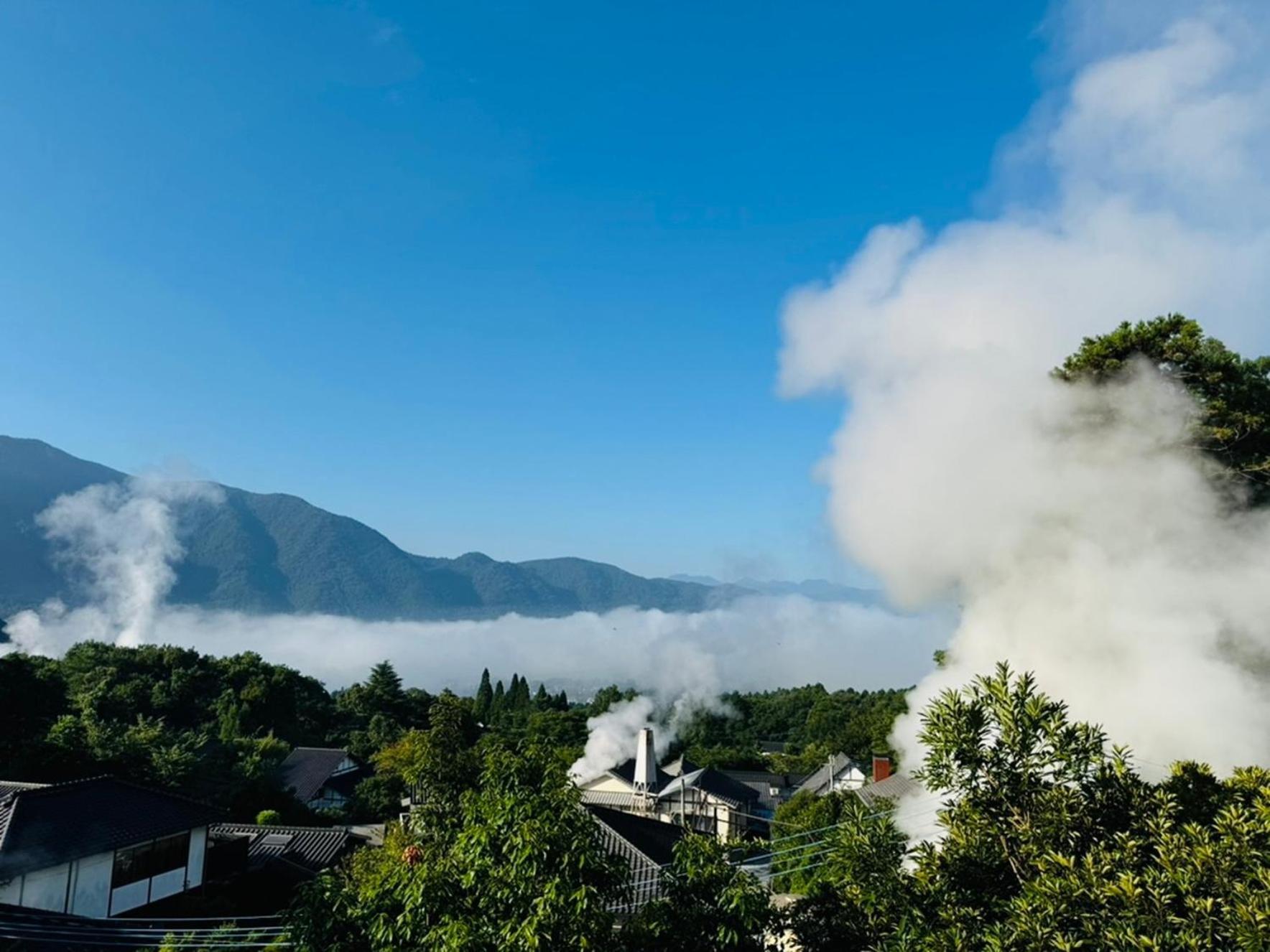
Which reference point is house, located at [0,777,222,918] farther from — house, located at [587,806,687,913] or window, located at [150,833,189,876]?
house, located at [587,806,687,913]

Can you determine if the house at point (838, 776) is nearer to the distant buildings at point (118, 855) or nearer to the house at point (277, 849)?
the house at point (277, 849)

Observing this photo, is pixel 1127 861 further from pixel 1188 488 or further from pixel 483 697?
pixel 483 697

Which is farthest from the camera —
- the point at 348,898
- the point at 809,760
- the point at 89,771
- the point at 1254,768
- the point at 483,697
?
the point at 483,697

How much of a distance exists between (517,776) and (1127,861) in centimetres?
709

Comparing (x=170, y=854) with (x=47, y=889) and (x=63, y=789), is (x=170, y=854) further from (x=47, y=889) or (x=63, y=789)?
(x=47, y=889)

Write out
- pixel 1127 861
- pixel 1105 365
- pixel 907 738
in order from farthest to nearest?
pixel 907 738 < pixel 1105 365 < pixel 1127 861

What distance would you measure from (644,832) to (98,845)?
18280 millimetres

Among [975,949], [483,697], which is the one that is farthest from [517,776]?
[483,697]

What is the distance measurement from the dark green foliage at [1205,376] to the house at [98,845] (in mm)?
29998

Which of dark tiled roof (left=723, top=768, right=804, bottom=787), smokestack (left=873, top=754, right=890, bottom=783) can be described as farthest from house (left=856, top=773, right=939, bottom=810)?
dark tiled roof (left=723, top=768, right=804, bottom=787)

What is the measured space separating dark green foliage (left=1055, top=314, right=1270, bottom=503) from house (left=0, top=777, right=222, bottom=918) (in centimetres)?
3000

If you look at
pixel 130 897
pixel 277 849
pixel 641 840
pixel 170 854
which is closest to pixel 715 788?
pixel 641 840

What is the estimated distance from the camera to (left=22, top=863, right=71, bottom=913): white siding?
66.6 feet

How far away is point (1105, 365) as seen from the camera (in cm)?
2136
